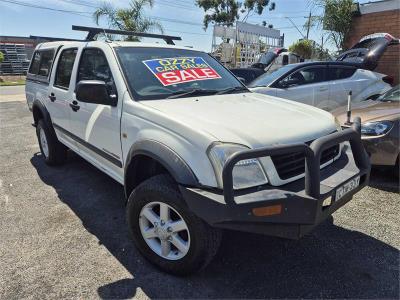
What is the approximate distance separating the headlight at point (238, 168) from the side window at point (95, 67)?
1.51 meters

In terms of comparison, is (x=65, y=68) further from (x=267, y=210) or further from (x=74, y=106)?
(x=267, y=210)

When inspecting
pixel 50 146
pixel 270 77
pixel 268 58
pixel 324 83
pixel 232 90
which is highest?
pixel 268 58

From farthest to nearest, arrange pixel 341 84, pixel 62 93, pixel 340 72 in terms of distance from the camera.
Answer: pixel 340 72, pixel 341 84, pixel 62 93

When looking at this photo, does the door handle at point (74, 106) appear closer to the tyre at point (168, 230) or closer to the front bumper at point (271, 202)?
the tyre at point (168, 230)

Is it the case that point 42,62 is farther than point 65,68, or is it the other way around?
point 42,62

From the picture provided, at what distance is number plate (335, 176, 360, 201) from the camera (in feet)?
8.17

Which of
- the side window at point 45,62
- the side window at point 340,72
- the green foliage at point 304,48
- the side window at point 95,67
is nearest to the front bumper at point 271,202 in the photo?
the side window at point 95,67

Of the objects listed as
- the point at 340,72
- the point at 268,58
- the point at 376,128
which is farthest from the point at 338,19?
the point at 376,128

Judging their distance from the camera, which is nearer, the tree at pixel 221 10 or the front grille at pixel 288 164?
the front grille at pixel 288 164

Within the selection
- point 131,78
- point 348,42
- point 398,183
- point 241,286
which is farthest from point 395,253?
point 348,42

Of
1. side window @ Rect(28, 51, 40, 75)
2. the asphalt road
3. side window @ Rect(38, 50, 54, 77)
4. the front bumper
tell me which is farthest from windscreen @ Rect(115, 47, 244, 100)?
side window @ Rect(28, 51, 40, 75)

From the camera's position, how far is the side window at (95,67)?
11.7 feet

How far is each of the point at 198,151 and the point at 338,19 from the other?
Answer: 1199cm

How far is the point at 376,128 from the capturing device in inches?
168
